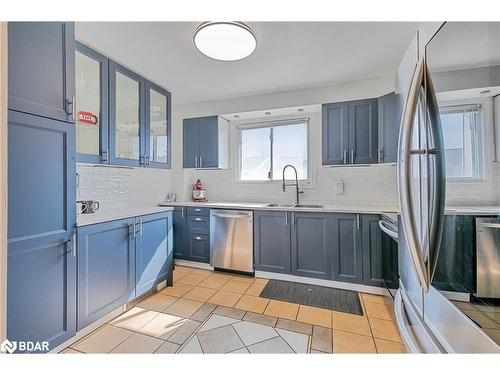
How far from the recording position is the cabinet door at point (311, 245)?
8.32 ft

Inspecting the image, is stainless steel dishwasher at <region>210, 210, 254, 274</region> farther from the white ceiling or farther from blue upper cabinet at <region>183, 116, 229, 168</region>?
the white ceiling

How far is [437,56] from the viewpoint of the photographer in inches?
28.7

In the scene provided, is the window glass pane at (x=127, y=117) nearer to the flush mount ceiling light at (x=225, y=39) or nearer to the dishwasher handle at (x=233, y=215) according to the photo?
the flush mount ceiling light at (x=225, y=39)

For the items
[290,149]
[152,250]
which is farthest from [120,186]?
[290,149]

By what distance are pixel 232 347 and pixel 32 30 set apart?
2363 mm

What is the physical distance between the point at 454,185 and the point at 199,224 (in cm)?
281

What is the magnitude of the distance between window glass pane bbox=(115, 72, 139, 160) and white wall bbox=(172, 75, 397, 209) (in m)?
1.18

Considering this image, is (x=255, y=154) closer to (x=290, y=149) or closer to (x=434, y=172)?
(x=290, y=149)

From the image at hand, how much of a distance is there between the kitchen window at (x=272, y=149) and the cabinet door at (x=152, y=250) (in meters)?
1.54

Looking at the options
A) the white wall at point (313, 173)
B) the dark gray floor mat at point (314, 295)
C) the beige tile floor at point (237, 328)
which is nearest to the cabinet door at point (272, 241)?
the dark gray floor mat at point (314, 295)

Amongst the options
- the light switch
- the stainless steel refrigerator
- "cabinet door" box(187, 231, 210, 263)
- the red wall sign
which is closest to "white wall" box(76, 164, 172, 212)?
the red wall sign

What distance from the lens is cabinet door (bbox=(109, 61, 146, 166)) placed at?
2.17m

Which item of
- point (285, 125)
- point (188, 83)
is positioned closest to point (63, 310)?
point (188, 83)

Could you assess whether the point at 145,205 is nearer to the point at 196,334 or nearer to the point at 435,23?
the point at 196,334
